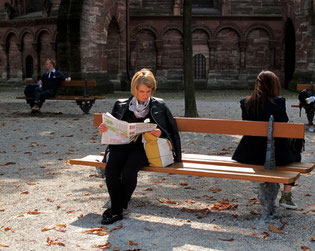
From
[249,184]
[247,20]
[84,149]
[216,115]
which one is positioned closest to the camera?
[249,184]

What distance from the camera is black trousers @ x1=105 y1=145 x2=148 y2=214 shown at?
4359 millimetres

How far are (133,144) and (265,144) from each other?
132cm

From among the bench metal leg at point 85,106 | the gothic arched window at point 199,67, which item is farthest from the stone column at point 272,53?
the bench metal leg at point 85,106

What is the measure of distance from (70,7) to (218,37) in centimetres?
A: 1091

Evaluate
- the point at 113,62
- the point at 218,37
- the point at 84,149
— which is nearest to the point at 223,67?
the point at 218,37

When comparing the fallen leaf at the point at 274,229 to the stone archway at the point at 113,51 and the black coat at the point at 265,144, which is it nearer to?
the black coat at the point at 265,144

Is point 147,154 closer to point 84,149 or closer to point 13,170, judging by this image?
point 13,170

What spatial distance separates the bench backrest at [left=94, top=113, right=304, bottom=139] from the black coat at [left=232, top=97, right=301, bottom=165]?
0.72ft

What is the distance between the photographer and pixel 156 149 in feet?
14.9

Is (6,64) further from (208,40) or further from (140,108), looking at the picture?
(140,108)

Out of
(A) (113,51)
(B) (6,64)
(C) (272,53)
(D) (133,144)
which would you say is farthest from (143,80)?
(B) (6,64)

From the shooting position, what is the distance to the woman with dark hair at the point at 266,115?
14.6ft

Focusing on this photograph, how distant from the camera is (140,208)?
470 cm

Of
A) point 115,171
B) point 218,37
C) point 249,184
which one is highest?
point 218,37
